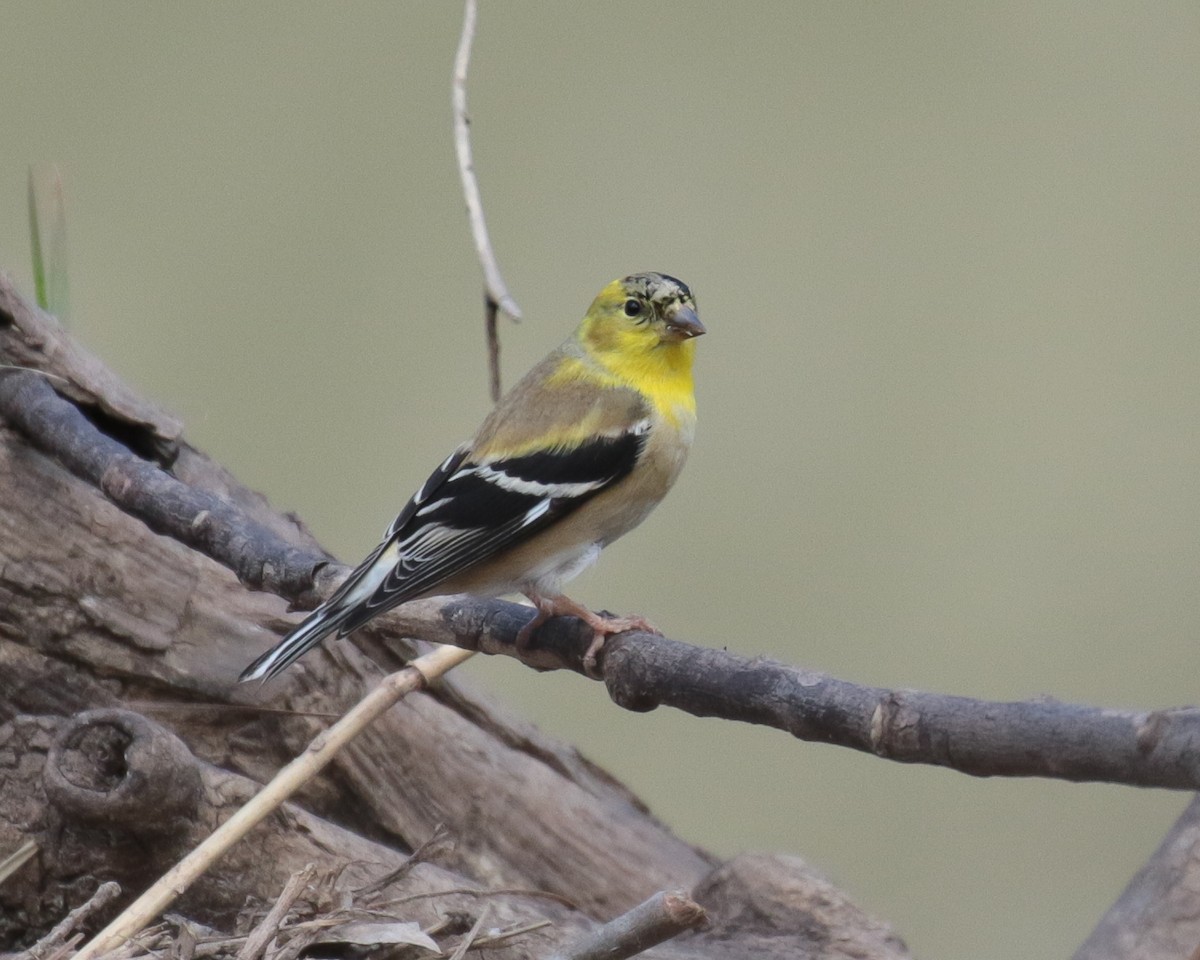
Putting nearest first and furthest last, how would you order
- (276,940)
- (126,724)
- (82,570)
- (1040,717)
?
(1040,717)
(276,940)
(126,724)
(82,570)

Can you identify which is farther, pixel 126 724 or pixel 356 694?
pixel 356 694

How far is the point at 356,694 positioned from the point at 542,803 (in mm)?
355

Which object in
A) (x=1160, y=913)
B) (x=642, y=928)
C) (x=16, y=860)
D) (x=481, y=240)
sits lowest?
(x=16, y=860)

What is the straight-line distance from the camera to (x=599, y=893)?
223cm

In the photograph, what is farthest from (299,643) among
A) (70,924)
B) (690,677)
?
(690,677)

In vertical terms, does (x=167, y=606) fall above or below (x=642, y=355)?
below

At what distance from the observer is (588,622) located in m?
1.94

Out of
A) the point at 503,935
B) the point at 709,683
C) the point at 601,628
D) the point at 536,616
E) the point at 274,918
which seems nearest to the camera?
the point at 709,683

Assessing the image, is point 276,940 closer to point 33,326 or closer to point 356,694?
point 356,694

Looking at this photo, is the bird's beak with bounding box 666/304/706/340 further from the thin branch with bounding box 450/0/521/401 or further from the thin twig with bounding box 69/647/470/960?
the thin twig with bounding box 69/647/470/960

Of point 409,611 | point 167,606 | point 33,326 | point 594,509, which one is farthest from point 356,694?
point 33,326

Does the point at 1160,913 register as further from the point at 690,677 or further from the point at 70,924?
the point at 70,924

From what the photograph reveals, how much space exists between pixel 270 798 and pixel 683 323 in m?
1.07

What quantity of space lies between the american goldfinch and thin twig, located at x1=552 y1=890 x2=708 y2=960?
20.8 inches
